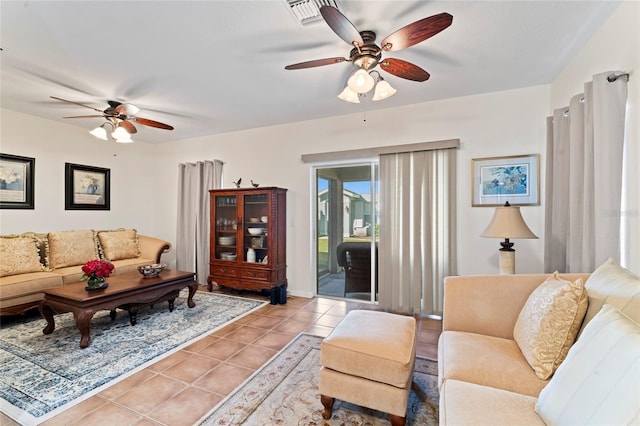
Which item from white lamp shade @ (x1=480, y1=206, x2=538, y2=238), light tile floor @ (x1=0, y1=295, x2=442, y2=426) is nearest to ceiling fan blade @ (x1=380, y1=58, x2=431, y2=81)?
white lamp shade @ (x1=480, y1=206, x2=538, y2=238)

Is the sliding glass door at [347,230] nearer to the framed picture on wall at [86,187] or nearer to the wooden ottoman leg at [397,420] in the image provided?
the wooden ottoman leg at [397,420]

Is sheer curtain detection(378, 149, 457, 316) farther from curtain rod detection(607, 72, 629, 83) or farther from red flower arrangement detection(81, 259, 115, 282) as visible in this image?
red flower arrangement detection(81, 259, 115, 282)

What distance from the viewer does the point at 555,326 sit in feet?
4.36

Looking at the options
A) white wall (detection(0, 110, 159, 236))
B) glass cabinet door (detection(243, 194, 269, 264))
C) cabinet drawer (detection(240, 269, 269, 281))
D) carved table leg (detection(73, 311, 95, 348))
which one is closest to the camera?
carved table leg (detection(73, 311, 95, 348))

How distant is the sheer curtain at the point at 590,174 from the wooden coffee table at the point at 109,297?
3842mm

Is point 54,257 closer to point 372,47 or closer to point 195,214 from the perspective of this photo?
point 195,214

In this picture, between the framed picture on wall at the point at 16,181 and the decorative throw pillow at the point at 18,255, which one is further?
the framed picture on wall at the point at 16,181

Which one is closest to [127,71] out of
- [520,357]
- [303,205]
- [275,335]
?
[303,205]

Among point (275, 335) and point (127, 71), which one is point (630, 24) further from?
point (127, 71)

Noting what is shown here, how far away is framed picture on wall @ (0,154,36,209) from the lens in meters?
3.62

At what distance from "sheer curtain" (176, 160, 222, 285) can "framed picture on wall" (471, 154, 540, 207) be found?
3.80 m

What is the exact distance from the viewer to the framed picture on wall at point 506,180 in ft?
9.64

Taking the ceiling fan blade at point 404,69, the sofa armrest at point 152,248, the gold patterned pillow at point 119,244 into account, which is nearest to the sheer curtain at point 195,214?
the sofa armrest at point 152,248

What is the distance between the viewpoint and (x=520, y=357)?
1504 millimetres
